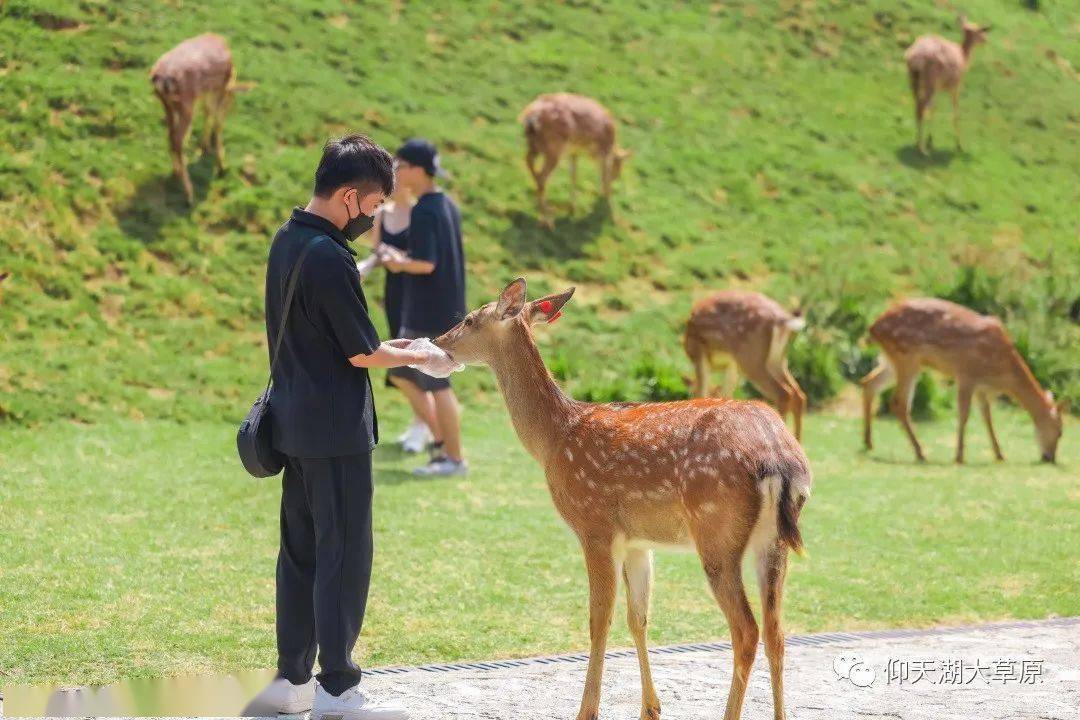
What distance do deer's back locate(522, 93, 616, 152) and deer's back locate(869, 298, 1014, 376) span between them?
5.87 meters

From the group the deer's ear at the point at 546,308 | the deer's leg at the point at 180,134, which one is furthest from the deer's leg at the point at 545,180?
the deer's ear at the point at 546,308

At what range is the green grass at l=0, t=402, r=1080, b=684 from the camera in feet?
20.7

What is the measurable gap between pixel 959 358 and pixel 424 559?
247 inches

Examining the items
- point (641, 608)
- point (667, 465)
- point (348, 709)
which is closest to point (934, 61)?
point (641, 608)

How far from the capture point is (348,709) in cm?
503

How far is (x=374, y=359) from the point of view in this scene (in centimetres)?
492

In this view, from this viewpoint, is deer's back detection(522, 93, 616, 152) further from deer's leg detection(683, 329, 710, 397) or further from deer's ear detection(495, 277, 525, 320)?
deer's ear detection(495, 277, 525, 320)

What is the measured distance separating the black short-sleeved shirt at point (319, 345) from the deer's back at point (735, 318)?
7.47m

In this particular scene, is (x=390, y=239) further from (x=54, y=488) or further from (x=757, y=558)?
(x=757, y=558)

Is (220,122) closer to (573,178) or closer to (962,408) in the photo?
(573,178)

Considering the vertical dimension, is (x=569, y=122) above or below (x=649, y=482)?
above

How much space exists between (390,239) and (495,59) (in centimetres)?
1062

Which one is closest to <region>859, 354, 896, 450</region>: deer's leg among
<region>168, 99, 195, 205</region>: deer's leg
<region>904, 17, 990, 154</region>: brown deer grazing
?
<region>168, 99, 195, 205</region>: deer's leg

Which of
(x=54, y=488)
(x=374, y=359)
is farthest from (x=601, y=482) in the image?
(x=54, y=488)
